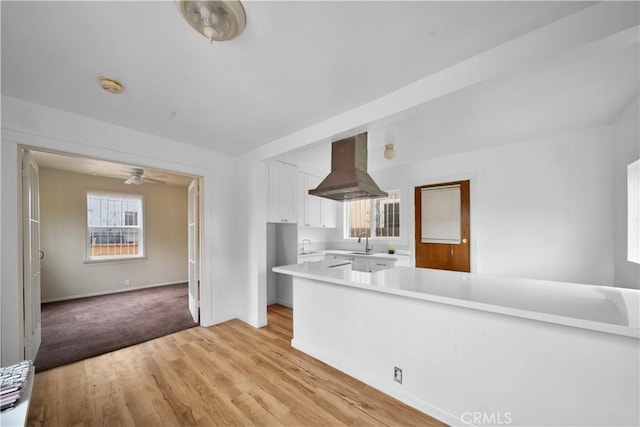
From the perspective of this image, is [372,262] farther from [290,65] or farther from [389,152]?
[290,65]

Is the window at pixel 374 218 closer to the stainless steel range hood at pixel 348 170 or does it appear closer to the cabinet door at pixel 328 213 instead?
the cabinet door at pixel 328 213

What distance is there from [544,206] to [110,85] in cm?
463

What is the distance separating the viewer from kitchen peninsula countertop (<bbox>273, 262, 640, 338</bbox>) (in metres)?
1.18

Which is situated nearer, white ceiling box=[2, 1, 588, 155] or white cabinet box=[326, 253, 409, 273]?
white ceiling box=[2, 1, 588, 155]

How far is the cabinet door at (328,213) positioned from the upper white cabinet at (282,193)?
793mm

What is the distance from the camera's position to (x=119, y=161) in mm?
2678

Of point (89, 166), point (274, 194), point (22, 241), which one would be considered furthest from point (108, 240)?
point (274, 194)

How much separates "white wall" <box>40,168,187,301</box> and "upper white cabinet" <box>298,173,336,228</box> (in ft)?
12.4

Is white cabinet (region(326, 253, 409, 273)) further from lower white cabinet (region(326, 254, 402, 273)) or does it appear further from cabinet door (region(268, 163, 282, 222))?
cabinet door (region(268, 163, 282, 222))

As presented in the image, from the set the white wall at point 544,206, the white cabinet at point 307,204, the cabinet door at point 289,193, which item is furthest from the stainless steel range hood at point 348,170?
the white wall at point 544,206

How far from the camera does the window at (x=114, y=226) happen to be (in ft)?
16.5

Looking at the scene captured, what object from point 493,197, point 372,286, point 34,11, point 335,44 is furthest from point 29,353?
point 493,197

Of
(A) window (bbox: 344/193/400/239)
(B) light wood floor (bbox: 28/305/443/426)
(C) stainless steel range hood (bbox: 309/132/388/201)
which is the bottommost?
(B) light wood floor (bbox: 28/305/443/426)

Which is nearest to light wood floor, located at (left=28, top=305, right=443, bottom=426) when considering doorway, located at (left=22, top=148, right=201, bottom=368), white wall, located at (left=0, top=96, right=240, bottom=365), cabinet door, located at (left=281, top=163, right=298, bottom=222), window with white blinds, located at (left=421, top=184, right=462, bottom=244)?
white wall, located at (left=0, top=96, right=240, bottom=365)
